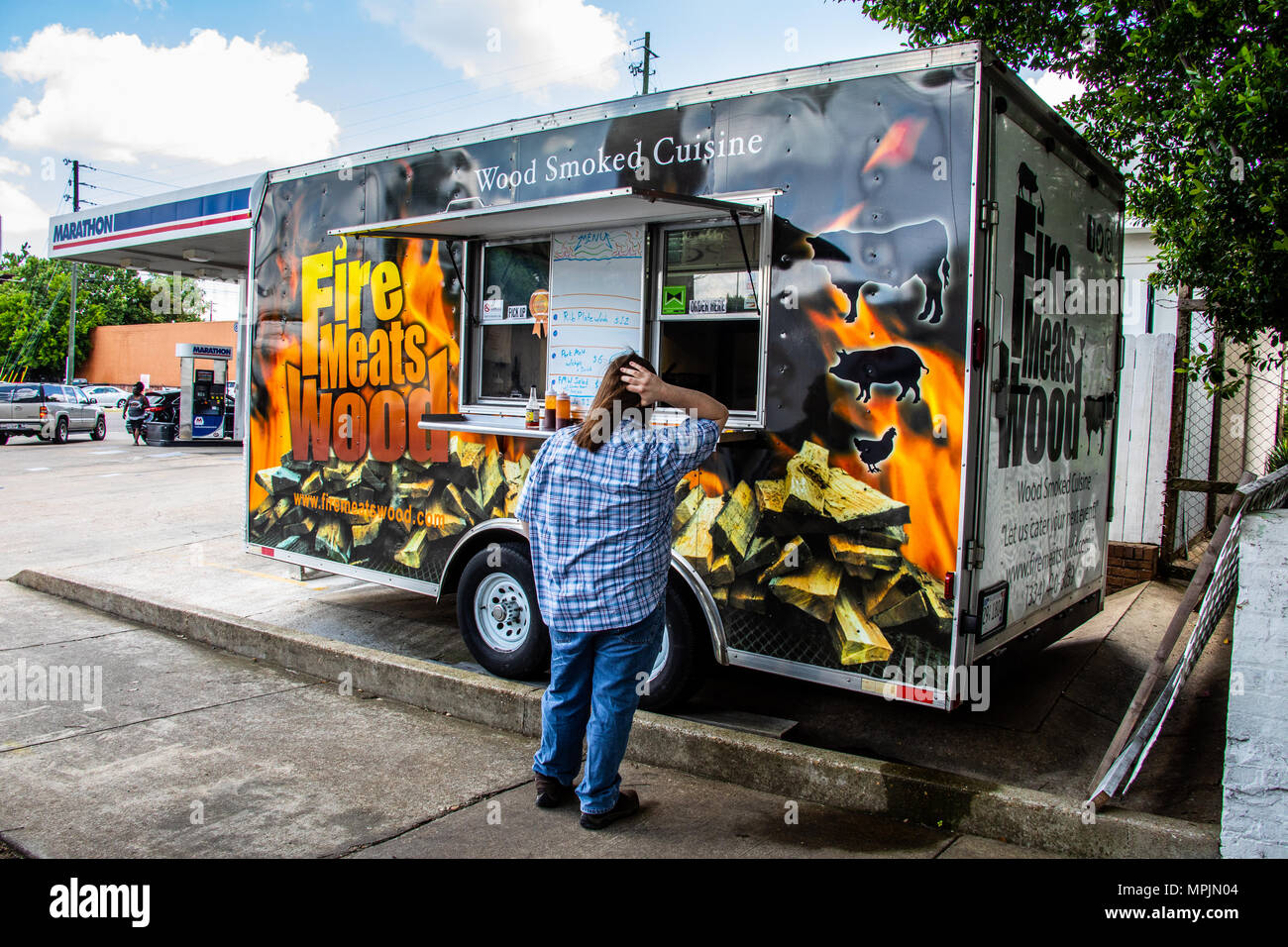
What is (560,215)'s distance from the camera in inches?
194

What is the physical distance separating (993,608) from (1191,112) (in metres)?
2.82

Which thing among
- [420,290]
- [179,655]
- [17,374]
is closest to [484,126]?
[420,290]

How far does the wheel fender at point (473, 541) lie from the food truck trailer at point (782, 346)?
0.06 feet

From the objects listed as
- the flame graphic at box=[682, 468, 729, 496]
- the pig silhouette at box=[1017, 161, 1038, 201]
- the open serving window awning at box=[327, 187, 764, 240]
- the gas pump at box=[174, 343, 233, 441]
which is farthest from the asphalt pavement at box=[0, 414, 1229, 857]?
the gas pump at box=[174, 343, 233, 441]

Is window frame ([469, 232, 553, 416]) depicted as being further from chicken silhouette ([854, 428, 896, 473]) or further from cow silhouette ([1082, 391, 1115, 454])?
cow silhouette ([1082, 391, 1115, 454])

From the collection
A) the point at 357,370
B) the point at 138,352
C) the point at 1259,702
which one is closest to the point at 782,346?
the point at 1259,702

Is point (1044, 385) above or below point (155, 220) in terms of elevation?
below

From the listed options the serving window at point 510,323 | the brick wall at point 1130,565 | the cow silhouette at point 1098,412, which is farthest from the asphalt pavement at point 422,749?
the serving window at point 510,323

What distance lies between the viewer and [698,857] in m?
3.59

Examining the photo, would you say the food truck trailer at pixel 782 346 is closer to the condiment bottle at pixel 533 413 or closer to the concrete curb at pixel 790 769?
the condiment bottle at pixel 533 413

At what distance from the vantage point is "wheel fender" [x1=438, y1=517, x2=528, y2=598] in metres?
5.48

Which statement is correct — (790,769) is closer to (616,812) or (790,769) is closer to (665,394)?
(616,812)

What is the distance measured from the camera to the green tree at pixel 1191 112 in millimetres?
4656
